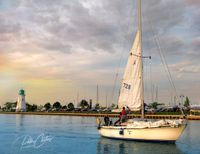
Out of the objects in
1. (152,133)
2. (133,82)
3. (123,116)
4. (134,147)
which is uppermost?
(133,82)

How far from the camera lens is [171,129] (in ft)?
124

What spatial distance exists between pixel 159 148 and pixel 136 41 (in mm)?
13510

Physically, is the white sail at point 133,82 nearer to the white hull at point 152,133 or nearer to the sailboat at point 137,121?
the sailboat at point 137,121

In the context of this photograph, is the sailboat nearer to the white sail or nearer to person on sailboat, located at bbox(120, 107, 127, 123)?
the white sail

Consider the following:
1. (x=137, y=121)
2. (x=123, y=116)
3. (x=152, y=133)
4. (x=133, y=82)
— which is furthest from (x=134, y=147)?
(x=133, y=82)

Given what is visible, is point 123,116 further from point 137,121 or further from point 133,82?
point 133,82

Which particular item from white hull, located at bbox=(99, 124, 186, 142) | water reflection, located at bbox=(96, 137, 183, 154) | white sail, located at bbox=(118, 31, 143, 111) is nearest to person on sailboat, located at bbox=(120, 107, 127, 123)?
white sail, located at bbox=(118, 31, 143, 111)

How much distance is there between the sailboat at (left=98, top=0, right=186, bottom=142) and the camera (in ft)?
125

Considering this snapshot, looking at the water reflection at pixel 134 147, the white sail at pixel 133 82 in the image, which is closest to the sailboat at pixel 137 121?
the white sail at pixel 133 82

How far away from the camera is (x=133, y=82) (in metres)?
42.3

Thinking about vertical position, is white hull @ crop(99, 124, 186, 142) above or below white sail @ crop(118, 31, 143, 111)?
below

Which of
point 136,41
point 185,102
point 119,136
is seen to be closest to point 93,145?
point 119,136

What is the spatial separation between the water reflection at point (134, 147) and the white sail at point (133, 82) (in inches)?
192

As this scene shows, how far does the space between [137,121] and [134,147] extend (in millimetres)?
3623
